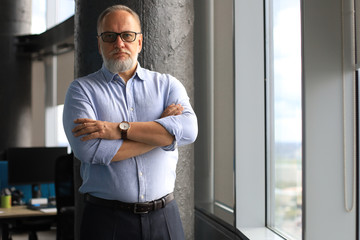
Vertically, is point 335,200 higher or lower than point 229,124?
lower

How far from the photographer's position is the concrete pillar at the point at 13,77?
342 inches

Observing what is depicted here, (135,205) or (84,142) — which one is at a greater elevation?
(84,142)

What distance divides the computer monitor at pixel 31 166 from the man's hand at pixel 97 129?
3.78 m

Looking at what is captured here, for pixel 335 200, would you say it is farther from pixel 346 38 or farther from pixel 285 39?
pixel 285 39

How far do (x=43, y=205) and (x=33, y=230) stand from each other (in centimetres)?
29

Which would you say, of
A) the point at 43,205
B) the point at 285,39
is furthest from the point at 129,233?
the point at 43,205

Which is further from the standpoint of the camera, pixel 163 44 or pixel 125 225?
pixel 163 44

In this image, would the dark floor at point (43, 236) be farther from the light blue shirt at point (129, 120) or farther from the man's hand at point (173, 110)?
the man's hand at point (173, 110)

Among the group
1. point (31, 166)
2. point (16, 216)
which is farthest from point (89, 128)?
point (31, 166)

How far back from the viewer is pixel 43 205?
5227 millimetres

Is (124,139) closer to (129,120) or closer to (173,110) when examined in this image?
(129,120)

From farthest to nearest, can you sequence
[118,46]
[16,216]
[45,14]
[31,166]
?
[45,14], [31,166], [16,216], [118,46]

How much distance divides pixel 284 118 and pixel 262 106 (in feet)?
1.02

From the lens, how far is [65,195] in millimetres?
4492
